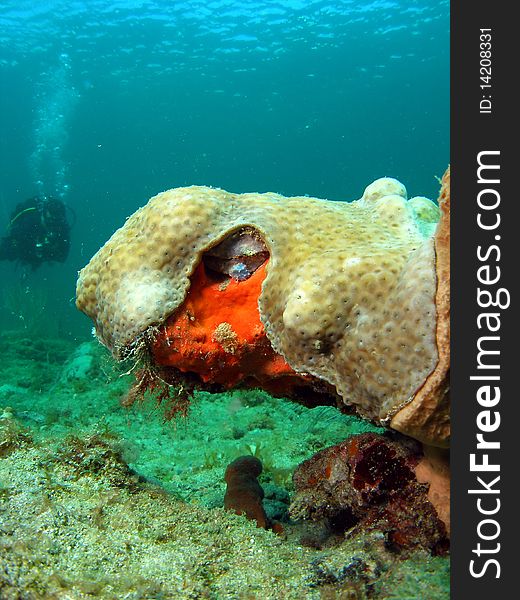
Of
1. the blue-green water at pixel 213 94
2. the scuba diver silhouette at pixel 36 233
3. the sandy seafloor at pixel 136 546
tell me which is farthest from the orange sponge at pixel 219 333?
the blue-green water at pixel 213 94

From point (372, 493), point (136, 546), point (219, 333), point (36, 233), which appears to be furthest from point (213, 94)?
point (136, 546)

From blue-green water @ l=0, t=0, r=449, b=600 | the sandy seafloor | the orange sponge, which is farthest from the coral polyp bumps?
blue-green water @ l=0, t=0, r=449, b=600

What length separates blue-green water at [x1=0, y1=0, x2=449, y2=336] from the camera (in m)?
33.7

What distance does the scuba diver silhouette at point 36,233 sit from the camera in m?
15.1

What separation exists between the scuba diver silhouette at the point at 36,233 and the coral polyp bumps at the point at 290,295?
13.7 meters

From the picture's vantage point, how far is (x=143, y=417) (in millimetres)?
7395

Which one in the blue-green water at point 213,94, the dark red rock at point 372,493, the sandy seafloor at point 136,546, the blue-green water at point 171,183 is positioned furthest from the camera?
the blue-green water at point 213,94

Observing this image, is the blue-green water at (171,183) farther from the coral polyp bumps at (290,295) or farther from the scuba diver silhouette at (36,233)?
the scuba diver silhouette at (36,233)

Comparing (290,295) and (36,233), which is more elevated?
(36,233)

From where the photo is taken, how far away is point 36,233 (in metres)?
15.5

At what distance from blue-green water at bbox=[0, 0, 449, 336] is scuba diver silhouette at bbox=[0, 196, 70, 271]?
2.05 m

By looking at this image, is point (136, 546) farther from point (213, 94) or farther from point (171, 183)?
point (171, 183)

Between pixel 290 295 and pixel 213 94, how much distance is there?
5465 cm

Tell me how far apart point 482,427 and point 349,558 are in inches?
Answer: 43.8
